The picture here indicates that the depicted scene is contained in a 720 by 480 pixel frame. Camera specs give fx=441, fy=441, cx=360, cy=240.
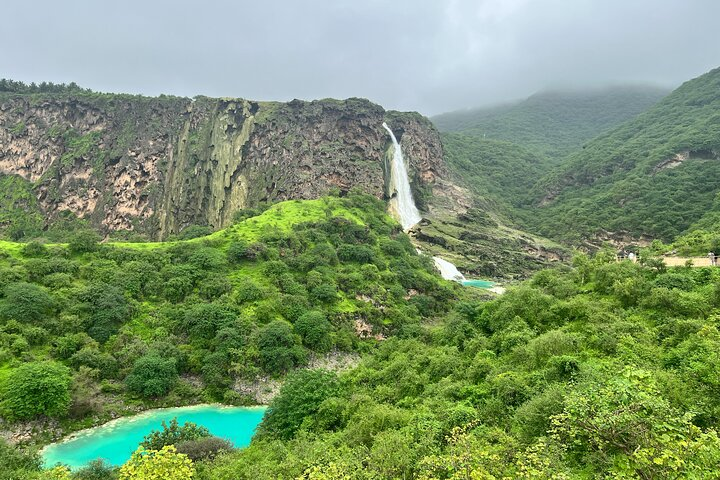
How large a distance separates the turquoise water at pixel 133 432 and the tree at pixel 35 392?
2.64 meters

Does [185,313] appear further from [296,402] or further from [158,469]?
[158,469]

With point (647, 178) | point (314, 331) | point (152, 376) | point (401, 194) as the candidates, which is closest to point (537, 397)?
point (314, 331)

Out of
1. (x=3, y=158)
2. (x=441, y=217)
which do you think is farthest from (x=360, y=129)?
(x=3, y=158)

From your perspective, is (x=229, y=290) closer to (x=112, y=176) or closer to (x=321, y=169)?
(x=321, y=169)

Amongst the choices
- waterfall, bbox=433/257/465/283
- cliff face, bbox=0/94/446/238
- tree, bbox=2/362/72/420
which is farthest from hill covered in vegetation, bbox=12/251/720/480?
cliff face, bbox=0/94/446/238

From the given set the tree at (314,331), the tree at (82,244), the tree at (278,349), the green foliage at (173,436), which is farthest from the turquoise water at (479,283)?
the green foliage at (173,436)

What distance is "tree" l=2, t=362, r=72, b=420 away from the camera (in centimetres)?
3120

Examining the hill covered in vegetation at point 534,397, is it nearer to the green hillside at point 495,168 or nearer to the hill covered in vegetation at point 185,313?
the hill covered in vegetation at point 185,313

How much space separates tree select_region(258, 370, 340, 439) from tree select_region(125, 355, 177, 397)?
14191mm

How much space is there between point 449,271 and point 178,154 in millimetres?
76491

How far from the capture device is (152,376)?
38062 millimetres

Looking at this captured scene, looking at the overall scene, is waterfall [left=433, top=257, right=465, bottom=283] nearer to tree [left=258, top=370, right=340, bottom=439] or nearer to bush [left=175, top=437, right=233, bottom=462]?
tree [left=258, top=370, right=340, bottom=439]

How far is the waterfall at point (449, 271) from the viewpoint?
81.6 m

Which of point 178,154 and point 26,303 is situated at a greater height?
point 178,154
